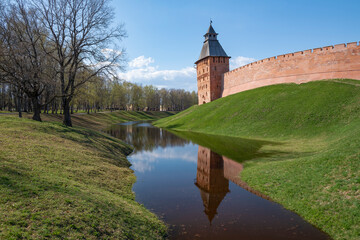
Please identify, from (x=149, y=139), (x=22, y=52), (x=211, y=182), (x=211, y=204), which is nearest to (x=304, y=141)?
(x=211, y=182)

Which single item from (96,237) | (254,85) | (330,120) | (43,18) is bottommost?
(96,237)

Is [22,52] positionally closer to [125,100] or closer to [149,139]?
[149,139]

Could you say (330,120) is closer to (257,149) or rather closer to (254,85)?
(257,149)

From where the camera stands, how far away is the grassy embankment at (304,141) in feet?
29.3

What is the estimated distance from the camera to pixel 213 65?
6259cm

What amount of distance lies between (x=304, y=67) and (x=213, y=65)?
2630 centimetres

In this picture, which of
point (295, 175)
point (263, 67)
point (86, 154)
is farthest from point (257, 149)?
point (263, 67)

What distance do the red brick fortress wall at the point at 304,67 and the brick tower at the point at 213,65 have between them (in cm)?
830

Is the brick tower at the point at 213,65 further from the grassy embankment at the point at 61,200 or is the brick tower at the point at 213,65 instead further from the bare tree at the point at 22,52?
the grassy embankment at the point at 61,200

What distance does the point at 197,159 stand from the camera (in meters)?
19.9

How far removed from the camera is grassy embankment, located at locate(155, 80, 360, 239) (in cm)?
893

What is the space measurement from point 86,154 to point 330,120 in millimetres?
27885

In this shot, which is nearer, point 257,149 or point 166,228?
point 166,228

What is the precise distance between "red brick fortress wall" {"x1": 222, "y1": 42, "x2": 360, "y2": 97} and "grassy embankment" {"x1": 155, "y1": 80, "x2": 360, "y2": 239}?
205 cm
